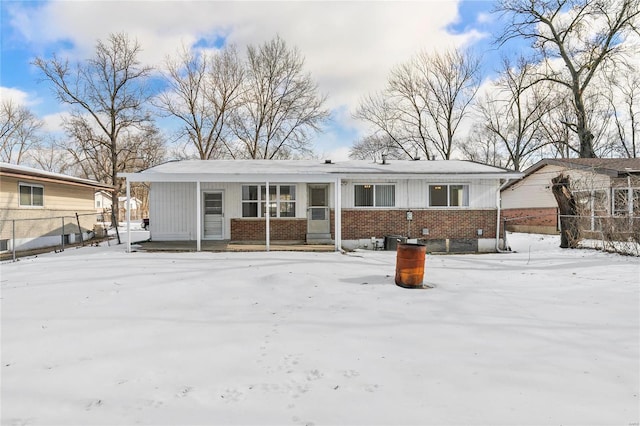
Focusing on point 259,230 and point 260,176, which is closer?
point 260,176

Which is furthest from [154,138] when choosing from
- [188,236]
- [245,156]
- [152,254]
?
[152,254]

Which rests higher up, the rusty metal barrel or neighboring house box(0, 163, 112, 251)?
neighboring house box(0, 163, 112, 251)

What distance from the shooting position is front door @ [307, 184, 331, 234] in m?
14.3

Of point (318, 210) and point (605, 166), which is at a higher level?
point (605, 166)

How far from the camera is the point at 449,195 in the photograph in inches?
561

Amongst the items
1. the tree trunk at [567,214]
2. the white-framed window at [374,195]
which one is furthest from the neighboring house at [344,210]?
the tree trunk at [567,214]

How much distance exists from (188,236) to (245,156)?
810 inches

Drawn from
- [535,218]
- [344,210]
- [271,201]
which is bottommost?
[535,218]

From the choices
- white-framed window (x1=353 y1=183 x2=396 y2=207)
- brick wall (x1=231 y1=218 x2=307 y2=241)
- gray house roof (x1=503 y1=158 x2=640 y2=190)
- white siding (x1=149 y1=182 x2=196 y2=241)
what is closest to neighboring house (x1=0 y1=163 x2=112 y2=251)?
white siding (x1=149 y1=182 x2=196 y2=241)

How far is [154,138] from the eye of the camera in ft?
107

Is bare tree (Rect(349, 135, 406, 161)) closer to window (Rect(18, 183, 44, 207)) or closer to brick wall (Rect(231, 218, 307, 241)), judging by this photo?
brick wall (Rect(231, 218, 307, 241))

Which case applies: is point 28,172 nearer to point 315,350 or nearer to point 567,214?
point 315,350

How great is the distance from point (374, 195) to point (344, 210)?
1.38 metres

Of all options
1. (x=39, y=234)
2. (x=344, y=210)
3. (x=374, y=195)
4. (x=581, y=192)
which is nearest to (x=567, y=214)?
(x=581, y=192)
